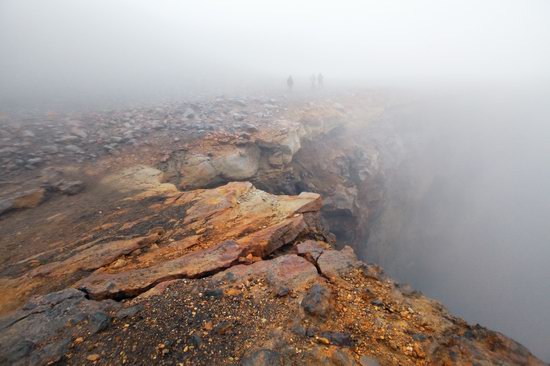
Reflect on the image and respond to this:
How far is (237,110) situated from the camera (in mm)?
14953

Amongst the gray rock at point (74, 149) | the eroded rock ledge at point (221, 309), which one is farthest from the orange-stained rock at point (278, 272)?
the gray rock at point (74, 149)

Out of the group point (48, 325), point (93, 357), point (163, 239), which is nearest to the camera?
point (93, 357)

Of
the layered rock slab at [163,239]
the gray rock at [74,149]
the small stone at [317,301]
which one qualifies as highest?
the gray rock at [74,149]

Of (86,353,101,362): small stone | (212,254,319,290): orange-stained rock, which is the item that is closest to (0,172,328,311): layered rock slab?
(212,254,319,290): orange-stained rock

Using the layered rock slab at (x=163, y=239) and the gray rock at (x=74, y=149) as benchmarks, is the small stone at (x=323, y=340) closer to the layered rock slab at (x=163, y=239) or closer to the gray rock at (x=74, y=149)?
the layered rock slab at (x=163, y=239)

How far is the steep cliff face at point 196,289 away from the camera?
3.80m

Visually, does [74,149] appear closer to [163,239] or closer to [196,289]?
[163,239]

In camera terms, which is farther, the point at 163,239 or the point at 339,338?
the point at 163,239

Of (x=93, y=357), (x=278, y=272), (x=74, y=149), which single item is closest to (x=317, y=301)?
(x=278, y=272)

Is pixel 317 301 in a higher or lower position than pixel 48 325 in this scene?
higher

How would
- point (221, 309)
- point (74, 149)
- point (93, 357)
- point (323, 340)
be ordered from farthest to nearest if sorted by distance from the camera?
point (74, 149) < point (221, 309) < point (323, 340) < point (93, 357)

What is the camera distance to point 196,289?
4.75 metres

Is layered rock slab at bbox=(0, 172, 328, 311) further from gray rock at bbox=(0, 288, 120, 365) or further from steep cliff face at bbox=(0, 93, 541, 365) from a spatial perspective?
gray rock at bbox=(0, 288, 120, 365)

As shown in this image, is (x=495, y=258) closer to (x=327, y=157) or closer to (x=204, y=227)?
(x=327, y=157)
